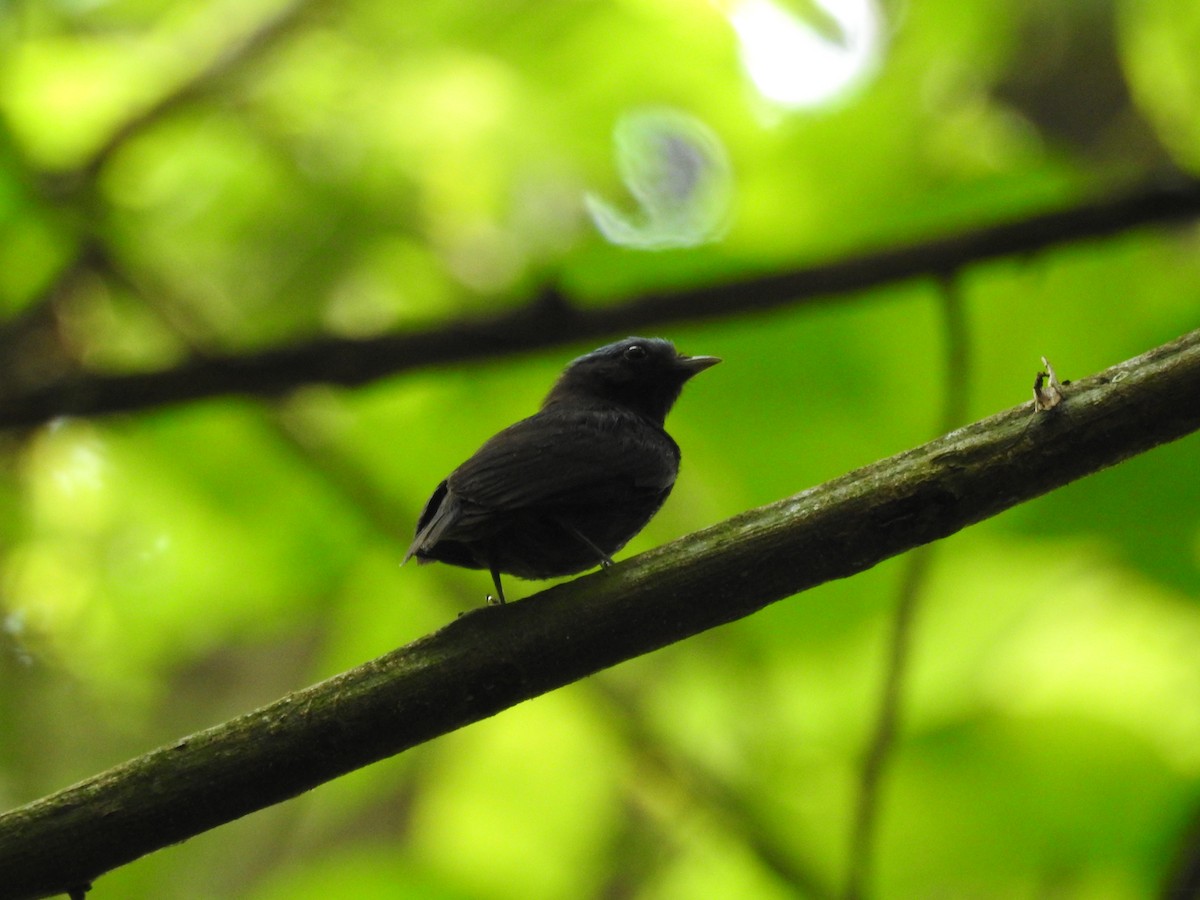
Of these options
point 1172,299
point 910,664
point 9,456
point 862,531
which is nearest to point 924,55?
point 1172,299

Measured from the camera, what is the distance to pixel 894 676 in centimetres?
286

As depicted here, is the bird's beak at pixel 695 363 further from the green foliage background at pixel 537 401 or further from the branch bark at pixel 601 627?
the branch bark at pixel 601 627

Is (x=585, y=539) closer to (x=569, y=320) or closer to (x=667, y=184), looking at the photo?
(x=569, y=320)

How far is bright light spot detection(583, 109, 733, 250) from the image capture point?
4.07m

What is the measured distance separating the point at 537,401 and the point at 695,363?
64 cm

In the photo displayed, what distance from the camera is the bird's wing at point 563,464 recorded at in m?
2.74

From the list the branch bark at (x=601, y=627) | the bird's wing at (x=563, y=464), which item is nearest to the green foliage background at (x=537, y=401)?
the bird's wing at (x=563, y=464)

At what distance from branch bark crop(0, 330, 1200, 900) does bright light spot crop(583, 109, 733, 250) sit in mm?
1784

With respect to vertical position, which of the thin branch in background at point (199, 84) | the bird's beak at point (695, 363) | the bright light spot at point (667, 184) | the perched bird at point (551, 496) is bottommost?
the perched bird at point (551, 496)

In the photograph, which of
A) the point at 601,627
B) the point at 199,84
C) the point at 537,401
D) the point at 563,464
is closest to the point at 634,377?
the point at 537,401

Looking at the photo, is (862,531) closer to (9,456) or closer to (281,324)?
(281,324)

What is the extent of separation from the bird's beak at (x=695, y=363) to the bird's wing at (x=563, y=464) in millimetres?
462

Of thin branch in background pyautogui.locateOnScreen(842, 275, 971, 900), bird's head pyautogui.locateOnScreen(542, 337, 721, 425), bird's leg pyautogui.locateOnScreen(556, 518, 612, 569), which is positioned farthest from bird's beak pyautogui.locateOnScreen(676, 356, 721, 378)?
bird's leg pyautogui.locateOnScreen(556, 518, 612, 569)

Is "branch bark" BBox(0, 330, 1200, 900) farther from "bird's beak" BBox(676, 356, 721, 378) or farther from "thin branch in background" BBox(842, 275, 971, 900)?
"bird's beak" BBox(676, 356, 721, 378)
